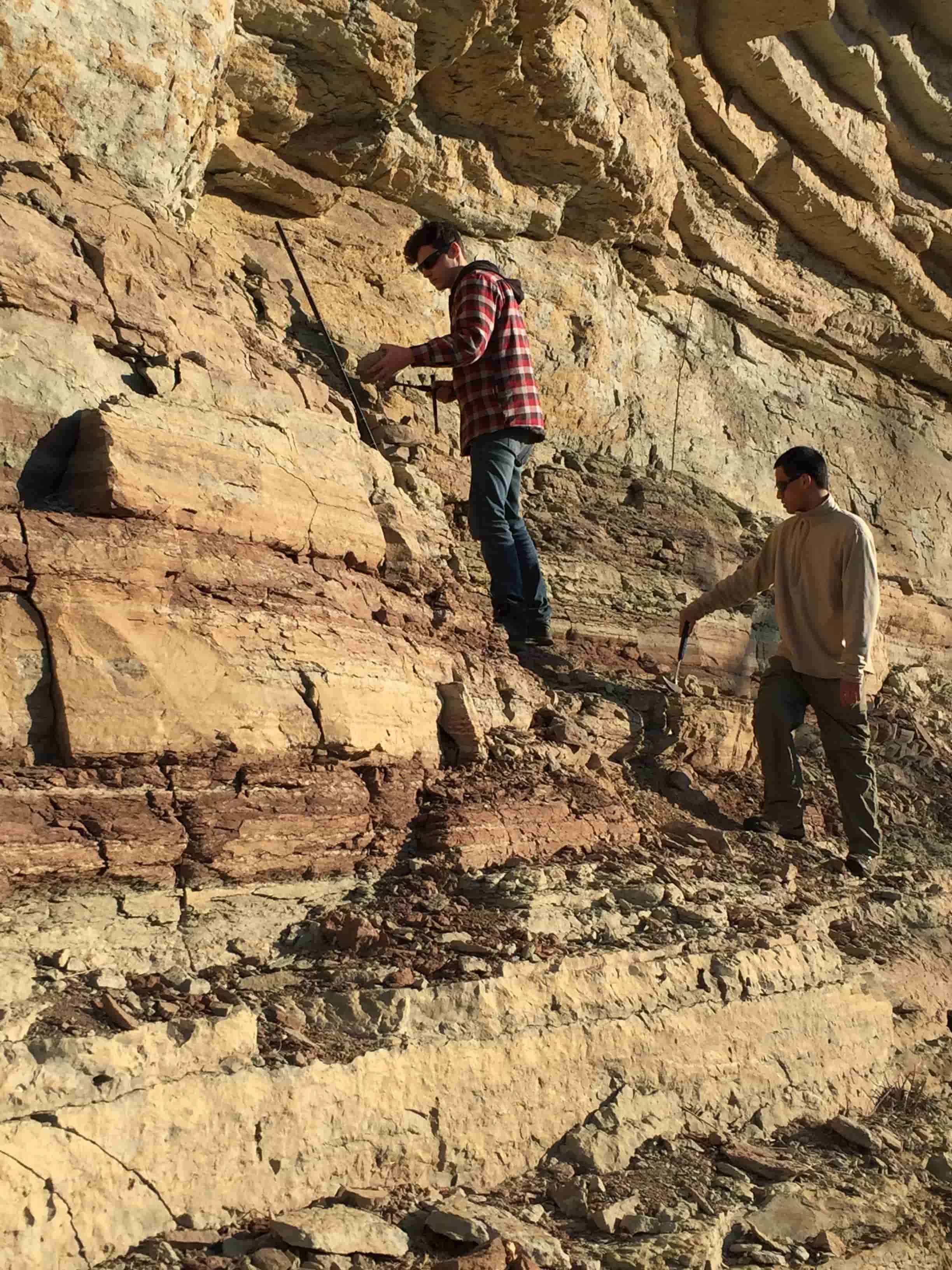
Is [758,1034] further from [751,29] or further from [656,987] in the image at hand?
[751,29]

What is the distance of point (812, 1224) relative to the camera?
3012 mm

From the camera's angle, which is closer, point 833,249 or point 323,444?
point 323,444

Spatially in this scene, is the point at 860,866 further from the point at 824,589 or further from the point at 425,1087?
the point at 425,1087

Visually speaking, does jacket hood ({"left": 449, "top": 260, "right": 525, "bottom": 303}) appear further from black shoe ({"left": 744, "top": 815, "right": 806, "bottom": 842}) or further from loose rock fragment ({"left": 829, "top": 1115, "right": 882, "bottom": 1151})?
loose rock fragment ({"left": 829, "top": 1115, "right": 882, "bottom": 1151})

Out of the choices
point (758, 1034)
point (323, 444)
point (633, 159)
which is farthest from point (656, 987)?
point (633, 159)

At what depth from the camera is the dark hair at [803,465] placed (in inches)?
203

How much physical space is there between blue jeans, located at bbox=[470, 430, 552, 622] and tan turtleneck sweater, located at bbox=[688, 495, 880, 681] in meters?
0.97

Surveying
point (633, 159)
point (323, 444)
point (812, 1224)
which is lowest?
point (812, 1224)

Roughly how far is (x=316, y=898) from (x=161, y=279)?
217 centimetres

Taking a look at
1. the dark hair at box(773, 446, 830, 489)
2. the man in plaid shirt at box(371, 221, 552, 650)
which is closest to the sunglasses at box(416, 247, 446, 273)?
the man in plaid shirt at box(371, 221, 552, 650)

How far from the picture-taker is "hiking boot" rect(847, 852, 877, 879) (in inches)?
194

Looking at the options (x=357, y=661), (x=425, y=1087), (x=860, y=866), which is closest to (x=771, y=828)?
(x=860, y=866)

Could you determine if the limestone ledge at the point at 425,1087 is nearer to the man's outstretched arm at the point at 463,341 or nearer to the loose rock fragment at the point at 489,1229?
the loose rock fragment at the point at 489,1229

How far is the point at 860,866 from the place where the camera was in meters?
4.94
